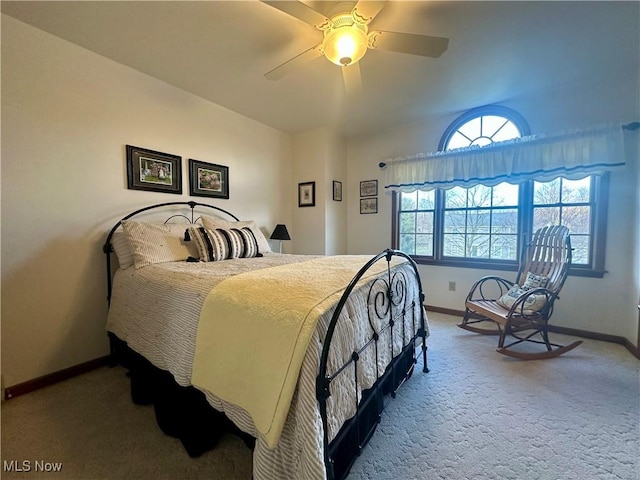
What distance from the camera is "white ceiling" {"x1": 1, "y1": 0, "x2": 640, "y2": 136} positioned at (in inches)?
71.3

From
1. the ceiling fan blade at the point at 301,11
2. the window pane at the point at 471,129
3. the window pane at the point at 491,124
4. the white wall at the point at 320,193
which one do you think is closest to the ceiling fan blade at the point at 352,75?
the ceiling fan blade at the point at 301,11

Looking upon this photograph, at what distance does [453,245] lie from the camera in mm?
3580

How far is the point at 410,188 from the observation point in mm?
3699

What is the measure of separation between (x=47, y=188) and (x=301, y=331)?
2336 millimetres

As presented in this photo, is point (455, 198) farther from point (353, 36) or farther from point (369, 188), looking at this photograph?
point (353, 36)

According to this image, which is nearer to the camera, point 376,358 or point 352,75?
point 376,358

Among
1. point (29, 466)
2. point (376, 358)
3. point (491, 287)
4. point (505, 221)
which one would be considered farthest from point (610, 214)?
point (29, 466)

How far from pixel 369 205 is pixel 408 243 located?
829 millimetres

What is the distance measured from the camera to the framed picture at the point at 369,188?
13.5ft

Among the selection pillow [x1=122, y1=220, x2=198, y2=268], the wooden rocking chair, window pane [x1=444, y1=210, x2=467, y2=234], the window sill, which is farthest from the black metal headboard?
the wooden rocking chair

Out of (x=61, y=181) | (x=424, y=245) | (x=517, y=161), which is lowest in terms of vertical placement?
(x=424, y=245)

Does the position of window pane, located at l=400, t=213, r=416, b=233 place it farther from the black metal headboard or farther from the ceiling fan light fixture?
the ceiling fan light fixture

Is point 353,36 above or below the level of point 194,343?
above

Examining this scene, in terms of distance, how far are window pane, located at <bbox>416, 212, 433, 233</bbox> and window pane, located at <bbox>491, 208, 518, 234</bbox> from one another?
28.5 inches
